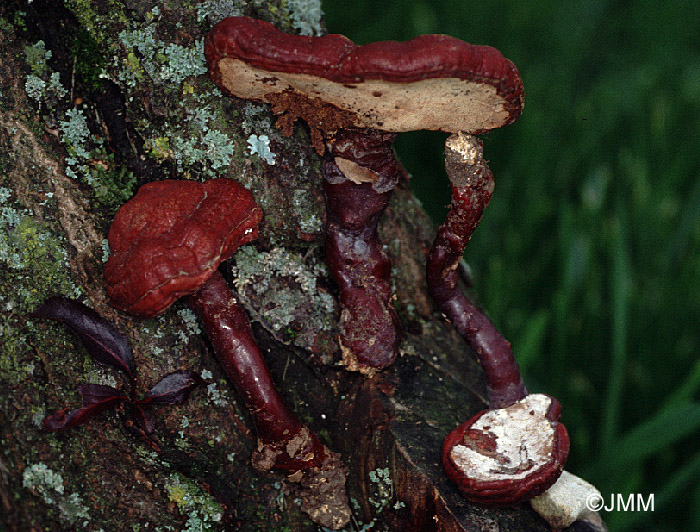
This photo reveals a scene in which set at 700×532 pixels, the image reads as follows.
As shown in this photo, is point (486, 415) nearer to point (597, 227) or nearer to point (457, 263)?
point (457, 263)

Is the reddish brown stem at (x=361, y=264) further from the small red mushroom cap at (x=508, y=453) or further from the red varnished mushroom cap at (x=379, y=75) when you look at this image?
the small red mushroom cap at (x=508, y=453)

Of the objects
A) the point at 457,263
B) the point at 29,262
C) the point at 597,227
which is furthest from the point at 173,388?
the point at 597,227

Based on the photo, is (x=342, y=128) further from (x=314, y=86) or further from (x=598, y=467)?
(x=598, y=467)

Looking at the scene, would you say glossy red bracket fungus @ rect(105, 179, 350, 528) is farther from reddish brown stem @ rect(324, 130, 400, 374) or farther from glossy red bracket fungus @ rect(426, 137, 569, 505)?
glossy red bracket fungus @ rect(426, 137, 569, 505)

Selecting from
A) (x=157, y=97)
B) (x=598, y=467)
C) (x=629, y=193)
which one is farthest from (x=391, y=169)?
(x=629, y=193)

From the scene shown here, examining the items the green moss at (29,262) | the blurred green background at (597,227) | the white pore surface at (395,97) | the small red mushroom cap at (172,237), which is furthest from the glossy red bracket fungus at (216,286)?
the blurred green background at (597,227)
